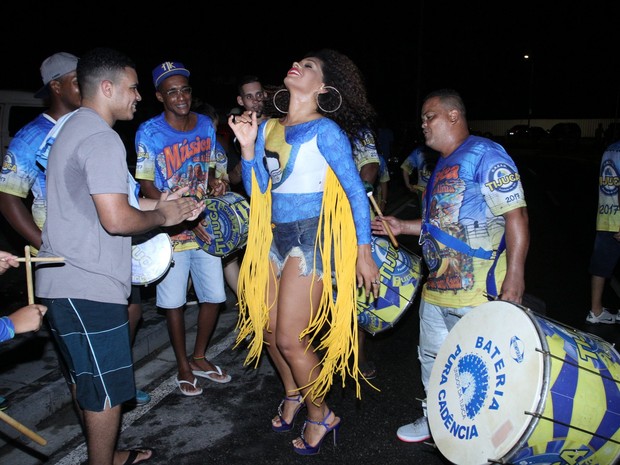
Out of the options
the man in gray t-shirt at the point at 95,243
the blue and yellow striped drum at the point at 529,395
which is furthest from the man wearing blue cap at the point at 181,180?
the blue and yellow striped drum at the point at 529,395

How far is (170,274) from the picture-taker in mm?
4078

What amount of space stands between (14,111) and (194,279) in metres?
7.52

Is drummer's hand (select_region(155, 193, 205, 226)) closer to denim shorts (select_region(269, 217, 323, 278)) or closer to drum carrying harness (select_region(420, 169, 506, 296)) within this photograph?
denim shorts (select_region(269, 217, 323, 278))

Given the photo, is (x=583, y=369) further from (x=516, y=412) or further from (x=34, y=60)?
(x=34, y=60)

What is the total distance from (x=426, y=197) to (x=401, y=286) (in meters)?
0.61

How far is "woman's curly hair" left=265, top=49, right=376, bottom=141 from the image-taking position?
3.21 metres

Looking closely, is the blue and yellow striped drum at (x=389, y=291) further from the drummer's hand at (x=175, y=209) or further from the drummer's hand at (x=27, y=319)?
the drummer's hand at (x=27, y=319)

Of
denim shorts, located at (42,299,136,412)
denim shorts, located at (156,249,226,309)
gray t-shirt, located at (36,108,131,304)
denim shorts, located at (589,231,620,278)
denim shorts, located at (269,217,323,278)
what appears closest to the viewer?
gray t-shirt, located at (36,108,131,304)


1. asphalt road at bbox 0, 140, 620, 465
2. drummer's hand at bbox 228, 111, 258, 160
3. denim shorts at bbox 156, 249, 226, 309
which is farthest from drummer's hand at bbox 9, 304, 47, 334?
denim shorts at bbox 156, 249, 226, 309

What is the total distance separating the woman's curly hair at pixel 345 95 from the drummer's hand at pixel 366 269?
2.28ft

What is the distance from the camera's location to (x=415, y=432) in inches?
138

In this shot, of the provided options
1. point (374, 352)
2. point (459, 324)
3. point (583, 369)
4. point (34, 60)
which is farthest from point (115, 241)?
point (34, 60)

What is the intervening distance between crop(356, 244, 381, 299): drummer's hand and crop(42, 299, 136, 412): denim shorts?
1.29 m

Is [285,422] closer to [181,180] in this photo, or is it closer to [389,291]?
[389,291]
